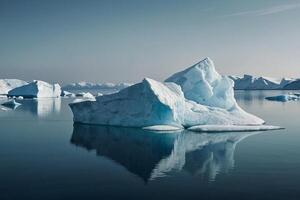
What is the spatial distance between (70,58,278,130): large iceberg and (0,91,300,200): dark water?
6.03 ft

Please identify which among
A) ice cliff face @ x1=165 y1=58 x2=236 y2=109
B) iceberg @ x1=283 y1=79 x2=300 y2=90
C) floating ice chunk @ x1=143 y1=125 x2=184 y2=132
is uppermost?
iceberg @ x1=283 y1=79 x2=300 y2=90

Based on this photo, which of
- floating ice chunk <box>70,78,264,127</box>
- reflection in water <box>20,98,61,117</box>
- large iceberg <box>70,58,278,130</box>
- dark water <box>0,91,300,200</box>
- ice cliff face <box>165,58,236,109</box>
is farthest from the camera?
reflection in water <box>20,98,61,117</box>

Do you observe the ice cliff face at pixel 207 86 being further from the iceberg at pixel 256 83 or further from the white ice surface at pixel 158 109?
the iceberg at pixel 256 83

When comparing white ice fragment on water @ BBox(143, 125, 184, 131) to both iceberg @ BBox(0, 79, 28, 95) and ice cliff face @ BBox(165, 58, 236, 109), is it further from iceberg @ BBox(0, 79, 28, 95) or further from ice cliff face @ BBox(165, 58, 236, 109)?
iceberg @ BBox(0, 79, 28, 95)

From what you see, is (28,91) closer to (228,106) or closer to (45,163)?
(228,106)

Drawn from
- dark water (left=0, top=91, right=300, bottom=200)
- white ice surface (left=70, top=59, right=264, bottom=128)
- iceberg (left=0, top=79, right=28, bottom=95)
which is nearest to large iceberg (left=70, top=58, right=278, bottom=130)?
white ice surface (left=70, top=59, right=264, bottom=128)

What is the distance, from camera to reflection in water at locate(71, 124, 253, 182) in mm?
13838

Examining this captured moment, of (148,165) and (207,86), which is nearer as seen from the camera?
(148,165)

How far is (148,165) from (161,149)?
3577 millimetres

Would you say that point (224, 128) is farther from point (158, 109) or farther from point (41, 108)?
point (41, 108)

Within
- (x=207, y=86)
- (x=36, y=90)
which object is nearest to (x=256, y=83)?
(x=36, y=90)

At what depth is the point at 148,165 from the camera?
47.2 feet

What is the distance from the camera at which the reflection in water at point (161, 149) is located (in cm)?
1384

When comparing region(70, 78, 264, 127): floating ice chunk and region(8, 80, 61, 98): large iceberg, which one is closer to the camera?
region(70, 78, 264, 127): floating ice chunk
